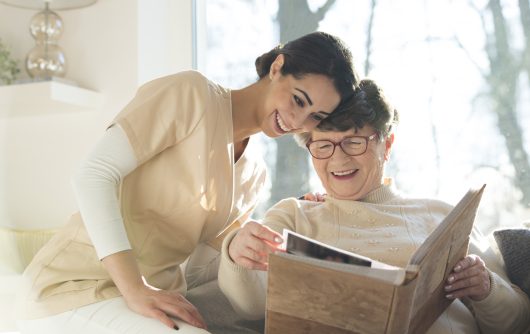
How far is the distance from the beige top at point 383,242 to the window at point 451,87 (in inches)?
18.8

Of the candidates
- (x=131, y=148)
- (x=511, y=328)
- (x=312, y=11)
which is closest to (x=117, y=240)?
(x=131, y=148)

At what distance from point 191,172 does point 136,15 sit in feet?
3.78

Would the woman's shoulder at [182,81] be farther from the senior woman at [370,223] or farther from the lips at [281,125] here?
the senior woman at [370,223]

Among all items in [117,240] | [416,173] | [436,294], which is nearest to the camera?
[436,294]

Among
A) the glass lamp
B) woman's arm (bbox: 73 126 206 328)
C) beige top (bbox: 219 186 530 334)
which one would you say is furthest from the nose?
the glass lamp

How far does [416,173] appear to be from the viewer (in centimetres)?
204

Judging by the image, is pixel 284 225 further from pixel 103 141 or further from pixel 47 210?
pixel 47 210

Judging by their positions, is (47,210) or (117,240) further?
(47,210)

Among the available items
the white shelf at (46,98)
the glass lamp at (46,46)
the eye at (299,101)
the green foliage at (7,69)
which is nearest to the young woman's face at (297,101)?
the eye at (299,101)

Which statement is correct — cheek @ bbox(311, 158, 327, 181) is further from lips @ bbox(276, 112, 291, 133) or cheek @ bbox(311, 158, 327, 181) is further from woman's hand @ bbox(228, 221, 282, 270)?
woman's hand @ bbox(228, 221, 282, 270)

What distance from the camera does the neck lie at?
1.54m

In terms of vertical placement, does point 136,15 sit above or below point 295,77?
above

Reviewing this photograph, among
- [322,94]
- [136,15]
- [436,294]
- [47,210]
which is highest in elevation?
[136,15]

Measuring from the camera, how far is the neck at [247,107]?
1535mm
